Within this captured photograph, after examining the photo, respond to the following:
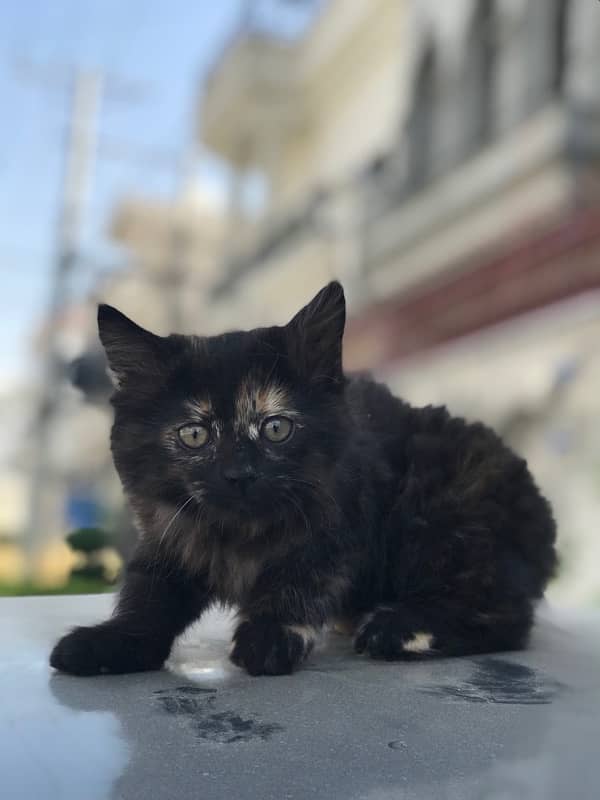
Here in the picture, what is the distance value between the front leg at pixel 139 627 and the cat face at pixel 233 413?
148mm

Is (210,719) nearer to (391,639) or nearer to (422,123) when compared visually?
Answer: (391,639)

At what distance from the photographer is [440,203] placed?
6.02 m

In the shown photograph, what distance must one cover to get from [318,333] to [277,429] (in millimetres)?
202

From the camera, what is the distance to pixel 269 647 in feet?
4.22

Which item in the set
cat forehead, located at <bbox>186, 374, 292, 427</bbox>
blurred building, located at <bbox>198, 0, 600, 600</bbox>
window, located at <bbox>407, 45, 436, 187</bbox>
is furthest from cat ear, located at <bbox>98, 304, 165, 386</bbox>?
window, located at <bbox>407, 45, 436, 187</bbox>

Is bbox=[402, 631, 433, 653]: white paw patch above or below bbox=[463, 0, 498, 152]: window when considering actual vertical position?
below

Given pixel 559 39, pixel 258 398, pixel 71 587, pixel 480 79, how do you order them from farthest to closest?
pixel 480 79, pixel 559 39, pixel 71 587, pixel 258 398

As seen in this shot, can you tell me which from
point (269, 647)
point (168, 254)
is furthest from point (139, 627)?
point (168, 254)

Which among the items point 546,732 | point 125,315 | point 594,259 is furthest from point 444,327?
point 546,732

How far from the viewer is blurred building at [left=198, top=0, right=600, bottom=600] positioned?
415 centimetres

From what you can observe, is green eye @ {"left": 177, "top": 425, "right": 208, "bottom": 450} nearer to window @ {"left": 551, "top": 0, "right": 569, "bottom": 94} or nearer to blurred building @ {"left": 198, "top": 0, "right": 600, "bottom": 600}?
blurred building @ {"left": 198, "top": 0, "right": 600, "bottom": 600}

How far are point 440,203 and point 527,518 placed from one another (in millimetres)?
4722

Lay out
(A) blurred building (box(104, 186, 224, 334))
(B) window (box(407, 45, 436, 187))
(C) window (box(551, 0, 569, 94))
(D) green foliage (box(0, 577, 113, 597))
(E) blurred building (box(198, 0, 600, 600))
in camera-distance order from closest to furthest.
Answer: (D) green foliage (box(0, 577, 113, 597)), (E) blurred building (box(198, 0, 600, 600)), (C) window (box(551, 0, 569, 94)), (B) window (box(407, 45, 436, 187)), (A) blurred building (box(104, 186, 224, 334))

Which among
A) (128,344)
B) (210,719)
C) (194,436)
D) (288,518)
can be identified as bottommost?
(210,719)
